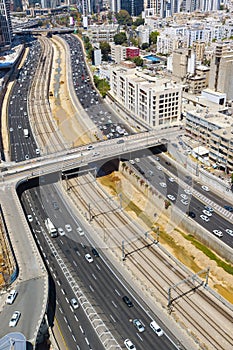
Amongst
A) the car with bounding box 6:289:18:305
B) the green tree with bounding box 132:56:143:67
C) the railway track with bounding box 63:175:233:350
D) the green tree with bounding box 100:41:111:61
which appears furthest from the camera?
the green tree with bounding box 100:41:111:61

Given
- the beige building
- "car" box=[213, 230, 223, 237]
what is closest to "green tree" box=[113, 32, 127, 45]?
the beige building

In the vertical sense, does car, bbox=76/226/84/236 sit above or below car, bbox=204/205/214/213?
above

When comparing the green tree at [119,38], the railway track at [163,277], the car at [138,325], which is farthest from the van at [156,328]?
the green tree at [119,38]

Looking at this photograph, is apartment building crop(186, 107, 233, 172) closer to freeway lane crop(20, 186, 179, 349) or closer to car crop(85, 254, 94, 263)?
freeway lane crop(20, 186, 179, 349)

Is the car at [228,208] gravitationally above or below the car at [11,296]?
below

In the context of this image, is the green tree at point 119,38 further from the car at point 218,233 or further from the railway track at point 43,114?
the car at point 218,233

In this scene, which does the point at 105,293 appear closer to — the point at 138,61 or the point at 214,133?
the point at 214,133
